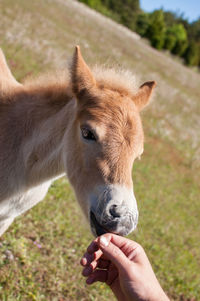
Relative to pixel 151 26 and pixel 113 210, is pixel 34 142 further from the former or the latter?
pixel 151 26

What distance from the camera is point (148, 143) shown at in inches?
387

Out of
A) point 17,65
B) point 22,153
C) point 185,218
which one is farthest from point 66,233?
point 17,65

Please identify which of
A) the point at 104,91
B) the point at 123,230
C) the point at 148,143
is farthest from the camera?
the point at 148,143

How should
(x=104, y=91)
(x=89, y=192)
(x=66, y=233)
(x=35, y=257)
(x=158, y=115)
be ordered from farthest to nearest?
(x=158, y=115) < (x=66, y=233) < (x=35, y=257) < (x=104, y=91) < (x=89, y=192)

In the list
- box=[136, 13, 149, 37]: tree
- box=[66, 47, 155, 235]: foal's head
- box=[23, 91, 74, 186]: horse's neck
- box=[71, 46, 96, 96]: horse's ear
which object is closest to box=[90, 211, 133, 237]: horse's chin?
box=[66, 47, 155, 235]: foal's head

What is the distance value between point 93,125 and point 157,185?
19.4ft

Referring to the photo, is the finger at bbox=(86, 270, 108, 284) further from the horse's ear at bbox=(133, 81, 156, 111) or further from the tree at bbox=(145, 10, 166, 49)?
the tree at bbox=(145, 10, 166, 49)

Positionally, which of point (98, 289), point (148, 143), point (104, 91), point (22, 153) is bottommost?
point (98, 289)

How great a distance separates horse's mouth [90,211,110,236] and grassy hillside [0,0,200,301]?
297mm

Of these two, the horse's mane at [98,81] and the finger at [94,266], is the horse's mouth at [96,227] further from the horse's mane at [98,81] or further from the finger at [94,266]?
the horse's mane at [98,81]

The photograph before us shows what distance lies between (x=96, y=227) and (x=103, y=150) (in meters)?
0.58

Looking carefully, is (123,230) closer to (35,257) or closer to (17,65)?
(35,257)

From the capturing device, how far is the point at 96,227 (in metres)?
1.95

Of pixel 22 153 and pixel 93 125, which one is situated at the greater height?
pixel 93 125
